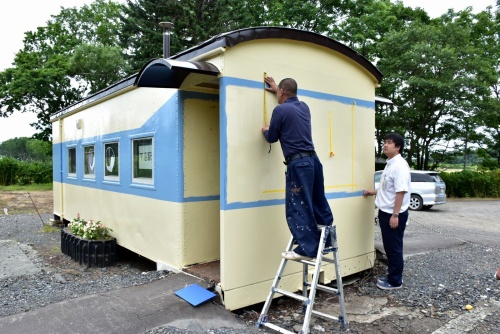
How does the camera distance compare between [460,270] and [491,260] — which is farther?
[491,260]

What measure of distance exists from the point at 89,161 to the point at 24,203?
37.9 ft

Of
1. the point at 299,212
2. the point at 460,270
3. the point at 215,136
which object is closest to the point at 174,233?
the point at 215,136

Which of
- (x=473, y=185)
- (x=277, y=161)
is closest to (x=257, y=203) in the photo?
(x=277, y=161)

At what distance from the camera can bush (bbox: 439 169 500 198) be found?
19562mm

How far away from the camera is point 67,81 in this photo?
24250 mm

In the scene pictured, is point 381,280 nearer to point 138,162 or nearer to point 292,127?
point 292,127

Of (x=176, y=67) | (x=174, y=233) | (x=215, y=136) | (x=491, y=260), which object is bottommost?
(x=491, y=260)

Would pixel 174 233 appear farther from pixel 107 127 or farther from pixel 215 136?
pixel 107 127

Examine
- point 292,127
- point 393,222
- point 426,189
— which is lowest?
point 426,189

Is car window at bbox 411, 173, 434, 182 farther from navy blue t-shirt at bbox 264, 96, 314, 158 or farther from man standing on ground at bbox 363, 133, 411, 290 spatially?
navy blue t-shirt at bbox 264, 96, 314, 158

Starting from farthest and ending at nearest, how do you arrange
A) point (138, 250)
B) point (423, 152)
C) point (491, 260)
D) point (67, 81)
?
point (67, 81)
point (423, 152)
point (491, 260)
point (138, 250)

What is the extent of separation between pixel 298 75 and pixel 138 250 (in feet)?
11.4

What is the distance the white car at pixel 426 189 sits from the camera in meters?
13.9

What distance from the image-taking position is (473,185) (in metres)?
19.6
